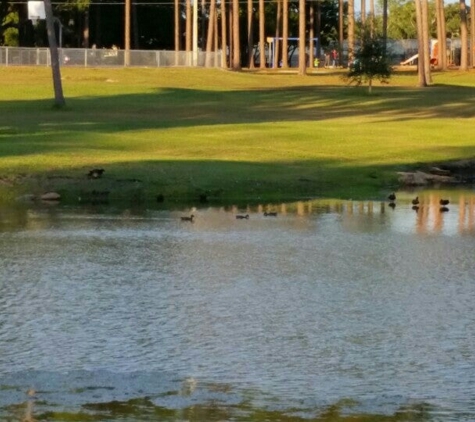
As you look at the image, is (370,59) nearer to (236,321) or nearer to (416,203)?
(416,203)

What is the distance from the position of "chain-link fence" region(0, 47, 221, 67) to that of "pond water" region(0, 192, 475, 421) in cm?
5946

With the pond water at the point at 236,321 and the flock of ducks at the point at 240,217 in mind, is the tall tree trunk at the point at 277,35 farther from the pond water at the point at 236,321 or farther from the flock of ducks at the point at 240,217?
the pond water at the point at 236,321

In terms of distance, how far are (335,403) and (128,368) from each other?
1.71 meters

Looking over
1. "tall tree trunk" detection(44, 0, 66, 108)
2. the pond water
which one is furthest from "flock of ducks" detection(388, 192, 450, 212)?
"tall tree trunk" detection(44, 0, 66, 108)

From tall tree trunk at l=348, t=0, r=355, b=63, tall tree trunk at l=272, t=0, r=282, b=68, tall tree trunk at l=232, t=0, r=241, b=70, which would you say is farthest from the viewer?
tall tree trunk at l=272, t=0, r=282, b=68

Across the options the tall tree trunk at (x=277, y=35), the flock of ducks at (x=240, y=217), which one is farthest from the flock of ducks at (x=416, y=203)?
the tall tree trunk at (x=277, y=35)

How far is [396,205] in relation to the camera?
22328mm

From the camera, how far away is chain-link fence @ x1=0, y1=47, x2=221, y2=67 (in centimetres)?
7750

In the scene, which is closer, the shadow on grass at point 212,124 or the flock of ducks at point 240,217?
the flock of ducks at point 240,217

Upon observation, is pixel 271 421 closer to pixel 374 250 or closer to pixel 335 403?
pixel 335 403

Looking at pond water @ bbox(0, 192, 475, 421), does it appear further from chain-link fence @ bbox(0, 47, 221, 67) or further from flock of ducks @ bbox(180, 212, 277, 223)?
chain-link fence @ bbox(0, 47, 221, 67)

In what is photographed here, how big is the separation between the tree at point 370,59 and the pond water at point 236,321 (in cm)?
4719

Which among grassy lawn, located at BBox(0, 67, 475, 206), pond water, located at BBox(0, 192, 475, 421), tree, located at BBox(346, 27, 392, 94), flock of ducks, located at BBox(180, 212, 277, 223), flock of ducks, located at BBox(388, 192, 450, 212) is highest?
tree, located at BBox(346, 27, 392, 94)

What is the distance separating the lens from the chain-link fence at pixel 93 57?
77.5m
